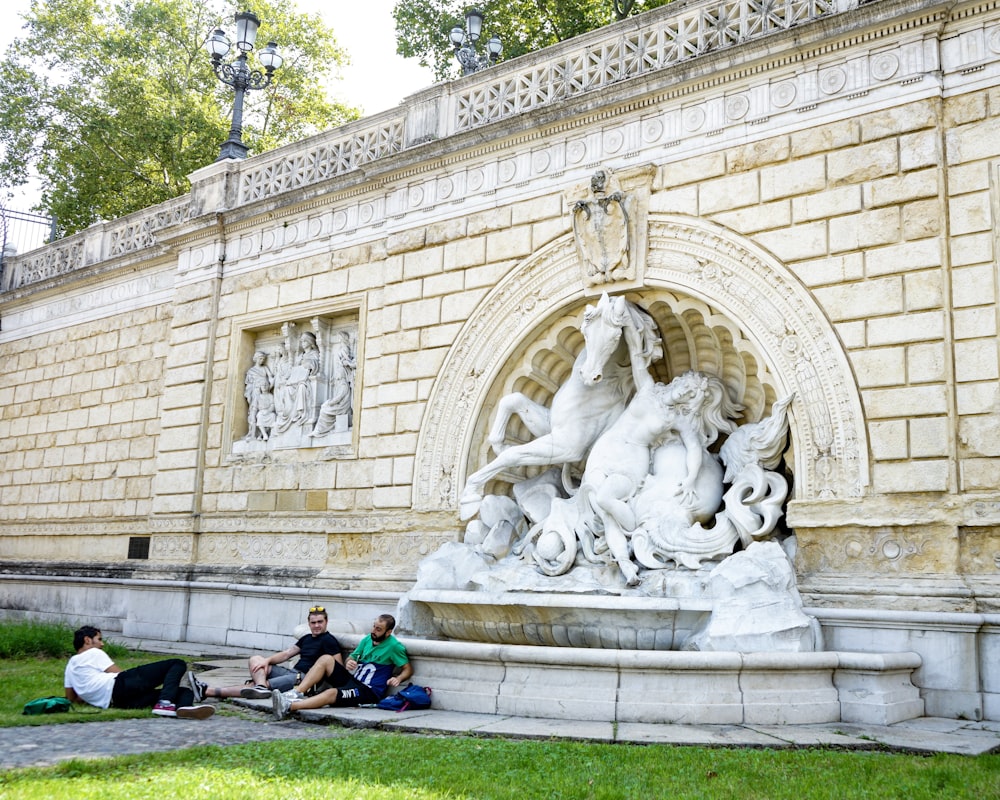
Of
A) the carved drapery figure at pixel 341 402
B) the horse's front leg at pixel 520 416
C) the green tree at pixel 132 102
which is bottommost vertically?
the horse's front leg at pixel 520 416

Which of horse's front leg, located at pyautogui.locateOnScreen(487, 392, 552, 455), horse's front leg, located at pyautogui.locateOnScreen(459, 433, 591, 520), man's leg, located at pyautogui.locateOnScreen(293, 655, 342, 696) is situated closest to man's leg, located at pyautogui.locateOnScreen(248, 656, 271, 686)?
man's leg, located at pyautogui.locateOnScreen(293, 655, 342, 696)

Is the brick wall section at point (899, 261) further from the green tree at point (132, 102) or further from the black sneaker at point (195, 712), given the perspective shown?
the green tree at point (132, 102)

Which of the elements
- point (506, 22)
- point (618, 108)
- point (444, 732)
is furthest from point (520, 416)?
point (506, 22)

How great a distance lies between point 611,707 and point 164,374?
36.2ft

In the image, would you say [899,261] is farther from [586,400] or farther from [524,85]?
[524,85]

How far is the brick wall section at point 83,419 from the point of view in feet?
54.1

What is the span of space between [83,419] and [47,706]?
10.9 m

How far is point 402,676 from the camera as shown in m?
8.32

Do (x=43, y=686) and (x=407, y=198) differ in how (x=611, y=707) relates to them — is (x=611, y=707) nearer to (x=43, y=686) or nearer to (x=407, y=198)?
(x=43, y=686)

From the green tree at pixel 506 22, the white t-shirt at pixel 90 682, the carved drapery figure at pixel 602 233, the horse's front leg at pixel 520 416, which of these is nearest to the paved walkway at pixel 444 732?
the white t-shirt at pixel 90 682

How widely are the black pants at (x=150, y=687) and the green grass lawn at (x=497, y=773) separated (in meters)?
1.63

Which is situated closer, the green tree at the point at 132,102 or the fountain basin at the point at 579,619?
the fountain basin at the point at 579,619

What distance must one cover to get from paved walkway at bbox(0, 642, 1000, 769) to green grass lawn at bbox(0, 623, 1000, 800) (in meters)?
0.24

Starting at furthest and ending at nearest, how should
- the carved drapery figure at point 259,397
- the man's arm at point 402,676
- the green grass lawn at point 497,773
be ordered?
the carved drapery figure at point 259,397 < the man's arm at point 402,676 < the green grass lawn at point 497,773
